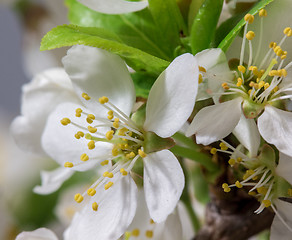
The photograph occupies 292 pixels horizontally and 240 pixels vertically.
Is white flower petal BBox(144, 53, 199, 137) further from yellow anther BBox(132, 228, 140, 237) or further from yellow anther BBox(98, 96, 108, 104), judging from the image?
yellow anther BBox(132, 228, 140, 237)

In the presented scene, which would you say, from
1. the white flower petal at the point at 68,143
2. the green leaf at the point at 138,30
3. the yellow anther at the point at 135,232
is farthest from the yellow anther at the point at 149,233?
the green leaf at the point at 138,30

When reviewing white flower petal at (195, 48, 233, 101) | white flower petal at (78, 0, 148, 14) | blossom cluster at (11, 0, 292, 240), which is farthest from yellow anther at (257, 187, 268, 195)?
white flower petal at (78, 0, 148, 14)

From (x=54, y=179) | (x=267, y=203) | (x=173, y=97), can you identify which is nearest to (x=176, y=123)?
(x=173, y=97)

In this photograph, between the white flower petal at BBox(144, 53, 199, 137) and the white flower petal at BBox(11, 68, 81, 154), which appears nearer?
the white flower petal at BBox(144, 53, 199, 137)

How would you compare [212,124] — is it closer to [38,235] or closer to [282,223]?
[282,223]

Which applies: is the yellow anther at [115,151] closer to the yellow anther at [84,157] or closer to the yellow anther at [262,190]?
the yellow anther at [84,157]

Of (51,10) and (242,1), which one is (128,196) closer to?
(242,1)
